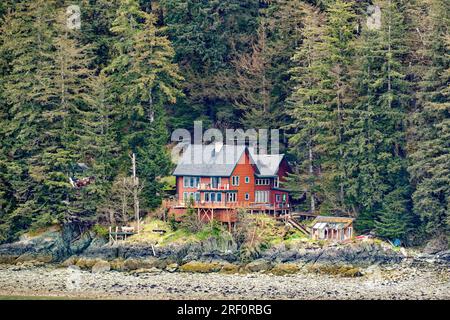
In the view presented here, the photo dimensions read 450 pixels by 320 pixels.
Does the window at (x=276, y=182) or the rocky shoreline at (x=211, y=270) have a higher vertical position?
the window at (x=276, y=182)

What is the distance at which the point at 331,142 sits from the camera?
10019cm

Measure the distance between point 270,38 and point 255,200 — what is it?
36.3ft

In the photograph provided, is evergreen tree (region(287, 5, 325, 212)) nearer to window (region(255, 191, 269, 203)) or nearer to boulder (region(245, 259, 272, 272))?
window (region(255, 191, 269, 203))

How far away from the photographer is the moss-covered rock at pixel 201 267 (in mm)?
95000

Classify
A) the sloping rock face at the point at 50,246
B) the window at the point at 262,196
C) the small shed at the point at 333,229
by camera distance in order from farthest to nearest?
the window at the point at 262,196 < the sloping rock face at the point at 50,246 < the small shed at the point at 333,229

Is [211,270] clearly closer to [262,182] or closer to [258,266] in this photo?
[258,266]

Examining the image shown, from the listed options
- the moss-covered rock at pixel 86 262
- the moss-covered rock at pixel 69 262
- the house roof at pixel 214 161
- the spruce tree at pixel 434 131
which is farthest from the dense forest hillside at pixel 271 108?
the moss-covered rock at pixel 86 262

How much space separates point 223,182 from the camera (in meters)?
99.6

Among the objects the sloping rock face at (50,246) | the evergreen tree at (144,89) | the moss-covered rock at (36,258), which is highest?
the evergreen tree at (144,89)

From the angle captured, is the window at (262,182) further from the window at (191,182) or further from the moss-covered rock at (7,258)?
the moss-covered rock at (7,258)

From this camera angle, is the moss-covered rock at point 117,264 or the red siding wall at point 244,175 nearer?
the moss-covered rock at point 117,264

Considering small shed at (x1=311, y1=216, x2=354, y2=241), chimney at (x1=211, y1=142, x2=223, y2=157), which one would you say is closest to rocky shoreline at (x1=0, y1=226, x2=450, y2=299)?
small shed at (x1=311, y1=216, x2=354, y2=241)

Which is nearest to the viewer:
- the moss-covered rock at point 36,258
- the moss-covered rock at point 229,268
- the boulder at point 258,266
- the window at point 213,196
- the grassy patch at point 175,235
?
the moss-covered rock at point 229,268
